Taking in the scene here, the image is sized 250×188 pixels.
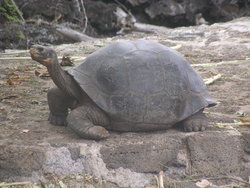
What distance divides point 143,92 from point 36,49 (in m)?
0.84

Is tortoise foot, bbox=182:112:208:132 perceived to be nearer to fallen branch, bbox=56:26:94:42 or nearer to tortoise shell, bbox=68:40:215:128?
tortoise shell, bbox=68:40:215:128

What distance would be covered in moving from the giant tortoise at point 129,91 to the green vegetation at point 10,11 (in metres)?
8.31

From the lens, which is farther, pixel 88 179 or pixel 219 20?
pixel 219 20

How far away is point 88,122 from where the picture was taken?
3.17 meters

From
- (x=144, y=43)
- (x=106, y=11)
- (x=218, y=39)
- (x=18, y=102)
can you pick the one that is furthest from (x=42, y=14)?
(x=144, y=43)

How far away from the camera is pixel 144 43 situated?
136 inches

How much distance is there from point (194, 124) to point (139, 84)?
55cm

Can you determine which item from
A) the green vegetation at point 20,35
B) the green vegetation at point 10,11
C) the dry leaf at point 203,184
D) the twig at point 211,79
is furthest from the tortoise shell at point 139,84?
the green vegetation at point 10,11

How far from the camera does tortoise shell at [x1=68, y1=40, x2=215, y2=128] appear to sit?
3189 millimetres

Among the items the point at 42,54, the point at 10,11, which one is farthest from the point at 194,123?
the point at 10,11

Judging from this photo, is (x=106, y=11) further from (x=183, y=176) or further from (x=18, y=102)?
(x=183, y=176)

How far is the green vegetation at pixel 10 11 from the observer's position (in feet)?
36.3

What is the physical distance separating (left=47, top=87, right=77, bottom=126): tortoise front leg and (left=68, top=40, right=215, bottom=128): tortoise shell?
0.78 ft

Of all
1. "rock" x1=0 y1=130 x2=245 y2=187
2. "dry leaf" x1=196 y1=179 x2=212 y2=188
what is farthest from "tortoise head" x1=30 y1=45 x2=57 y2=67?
"dry leaf" x1=196 y1=179 x2=212 y2=188
